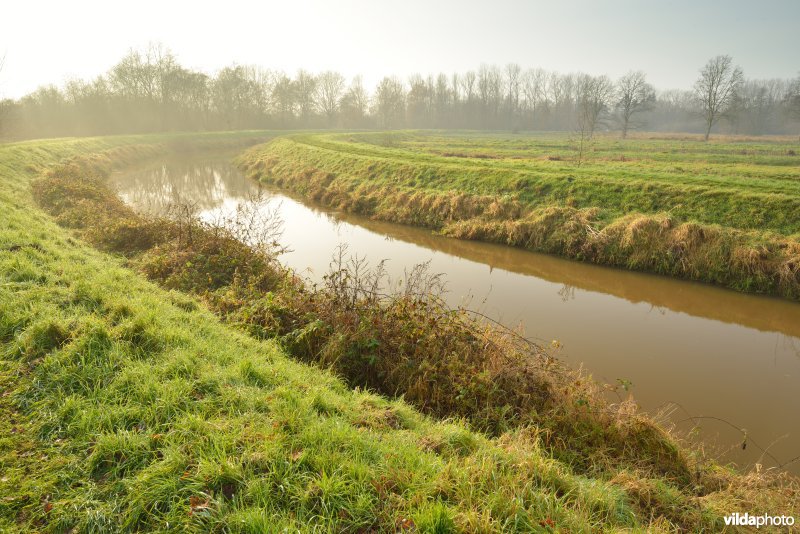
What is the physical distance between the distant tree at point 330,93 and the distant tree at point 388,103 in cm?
907

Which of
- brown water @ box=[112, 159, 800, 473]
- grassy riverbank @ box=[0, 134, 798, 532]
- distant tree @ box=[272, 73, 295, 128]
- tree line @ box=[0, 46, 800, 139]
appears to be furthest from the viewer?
distant tree @ box=[272, 73, 295, 128]

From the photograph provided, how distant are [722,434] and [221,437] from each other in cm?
700

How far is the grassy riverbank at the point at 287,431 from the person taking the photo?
3.27m

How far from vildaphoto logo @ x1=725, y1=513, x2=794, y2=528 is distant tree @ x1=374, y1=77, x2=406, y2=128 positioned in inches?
3862

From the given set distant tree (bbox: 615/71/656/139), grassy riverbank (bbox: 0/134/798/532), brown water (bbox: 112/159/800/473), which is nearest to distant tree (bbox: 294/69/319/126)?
distant tree (bbox: 615/71/656/139)

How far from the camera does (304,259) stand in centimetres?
1359

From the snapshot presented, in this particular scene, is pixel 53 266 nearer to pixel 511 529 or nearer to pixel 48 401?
pixel 48 401

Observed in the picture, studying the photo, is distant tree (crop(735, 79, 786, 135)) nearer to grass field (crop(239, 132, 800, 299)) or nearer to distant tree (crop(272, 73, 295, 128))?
grass field (crop(239, 132, 800, 299))

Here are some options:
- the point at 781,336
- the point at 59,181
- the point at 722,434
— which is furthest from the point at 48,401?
the point at 59,181

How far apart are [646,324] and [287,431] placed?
9177mm

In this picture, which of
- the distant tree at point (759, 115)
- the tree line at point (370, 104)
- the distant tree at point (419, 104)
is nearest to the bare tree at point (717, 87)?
the tree line at point (370, 104)

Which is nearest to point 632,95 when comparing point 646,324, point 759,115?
point 759,115

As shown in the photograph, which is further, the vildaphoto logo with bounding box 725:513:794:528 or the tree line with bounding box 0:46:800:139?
the tree line with bounding box 0:46:800:139

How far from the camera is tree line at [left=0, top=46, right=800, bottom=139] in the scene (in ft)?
174
